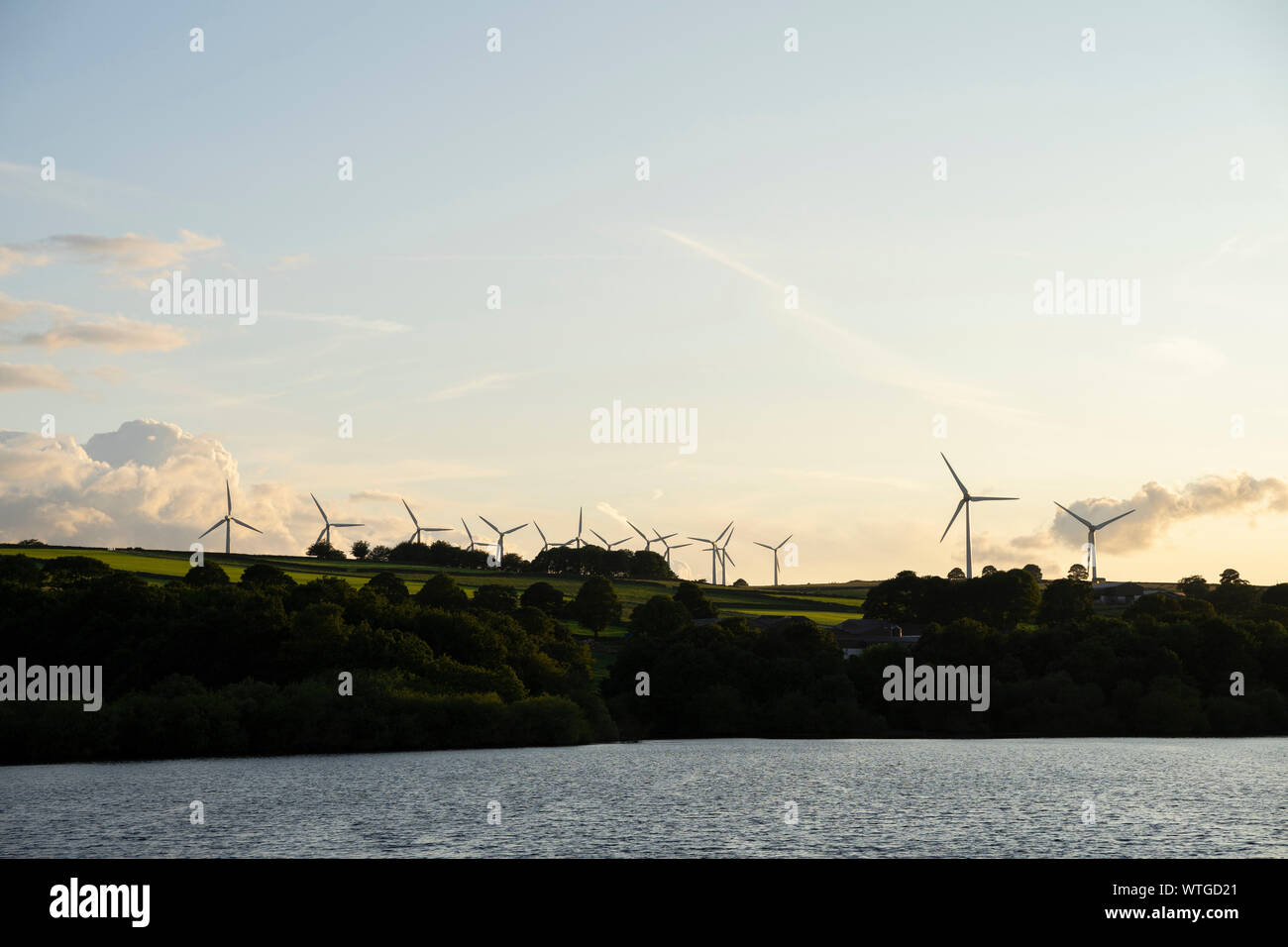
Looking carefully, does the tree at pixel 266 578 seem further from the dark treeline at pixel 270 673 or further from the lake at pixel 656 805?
the lake at pixel 656 805

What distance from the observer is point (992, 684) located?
6885 inches

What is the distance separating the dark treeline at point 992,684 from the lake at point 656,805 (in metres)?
30.5

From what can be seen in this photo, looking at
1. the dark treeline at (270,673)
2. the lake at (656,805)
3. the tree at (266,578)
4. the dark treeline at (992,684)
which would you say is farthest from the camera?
the tree at (266,578)

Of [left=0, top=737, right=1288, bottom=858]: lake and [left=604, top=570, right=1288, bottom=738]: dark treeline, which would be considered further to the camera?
[left=604, top=570, right=1288, bottom=738]: dark treeline

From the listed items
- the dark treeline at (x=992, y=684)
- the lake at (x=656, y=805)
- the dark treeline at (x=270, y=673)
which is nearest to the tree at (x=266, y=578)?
the dark treeline at (x=270, y=673)

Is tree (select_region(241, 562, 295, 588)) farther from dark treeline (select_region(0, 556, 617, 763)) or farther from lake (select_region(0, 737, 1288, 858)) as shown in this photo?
lake (select_region(0, 737, 1288, 858))

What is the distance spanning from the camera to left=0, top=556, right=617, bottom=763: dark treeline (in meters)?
124

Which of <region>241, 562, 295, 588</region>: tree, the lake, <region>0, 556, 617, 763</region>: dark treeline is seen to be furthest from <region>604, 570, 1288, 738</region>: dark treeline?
<region>241, 562, 295, 588</region>: tree

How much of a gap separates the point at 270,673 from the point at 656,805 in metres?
72.2

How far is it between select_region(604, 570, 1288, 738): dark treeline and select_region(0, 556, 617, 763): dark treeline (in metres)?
16.6

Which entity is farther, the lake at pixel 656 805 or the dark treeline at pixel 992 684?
the dark treeline at pixel 992 684

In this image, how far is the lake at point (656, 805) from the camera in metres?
68.9

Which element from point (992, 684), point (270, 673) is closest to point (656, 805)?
point (270, 673)
